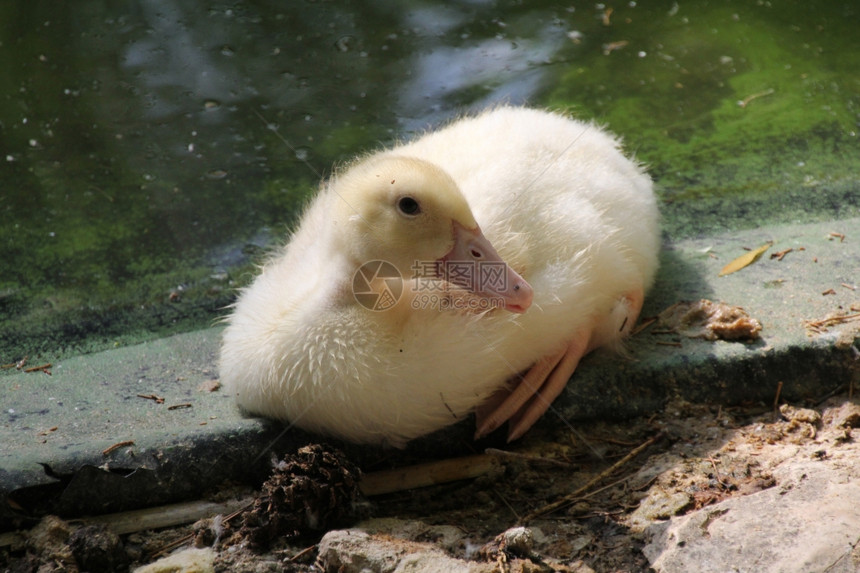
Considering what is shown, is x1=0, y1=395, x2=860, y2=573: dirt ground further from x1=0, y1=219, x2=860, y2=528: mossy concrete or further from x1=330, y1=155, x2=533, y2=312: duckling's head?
x1=330, y1=155, x2=533, y2=312: duckling's head

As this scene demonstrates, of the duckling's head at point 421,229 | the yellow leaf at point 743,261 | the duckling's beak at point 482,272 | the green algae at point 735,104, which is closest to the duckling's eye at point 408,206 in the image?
the duckling's head at point 421,229

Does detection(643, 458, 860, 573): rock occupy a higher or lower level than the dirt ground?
higher

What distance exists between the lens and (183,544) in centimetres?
264

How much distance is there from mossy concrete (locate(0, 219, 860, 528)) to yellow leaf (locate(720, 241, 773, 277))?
0.16 ft

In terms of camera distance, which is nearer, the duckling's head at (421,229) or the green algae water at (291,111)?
the duckling's head at (421,229)

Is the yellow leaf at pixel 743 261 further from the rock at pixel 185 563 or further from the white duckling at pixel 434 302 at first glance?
the rock at pixel 185 563

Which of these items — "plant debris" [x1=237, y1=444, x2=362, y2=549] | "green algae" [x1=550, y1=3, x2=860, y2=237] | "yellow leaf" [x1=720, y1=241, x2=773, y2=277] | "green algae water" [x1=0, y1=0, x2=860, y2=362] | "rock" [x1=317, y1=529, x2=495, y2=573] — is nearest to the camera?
"rock" [x1=317, y1=529, x2=495, y2=573]

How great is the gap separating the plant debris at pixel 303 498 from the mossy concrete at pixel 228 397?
24cm

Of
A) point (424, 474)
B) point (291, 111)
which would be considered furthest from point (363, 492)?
point (291, 111)

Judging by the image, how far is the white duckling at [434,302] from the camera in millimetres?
2814

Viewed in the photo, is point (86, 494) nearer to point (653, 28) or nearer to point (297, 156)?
point (297, 156)

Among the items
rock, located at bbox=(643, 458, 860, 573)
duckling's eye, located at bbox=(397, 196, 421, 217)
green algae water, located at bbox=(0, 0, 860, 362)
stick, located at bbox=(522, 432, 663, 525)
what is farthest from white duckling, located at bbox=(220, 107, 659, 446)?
green algae water, located at bbox=(0, 0, 860, 362)

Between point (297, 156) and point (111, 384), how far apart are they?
2.14 m

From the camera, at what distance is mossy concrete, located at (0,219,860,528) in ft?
8.98
